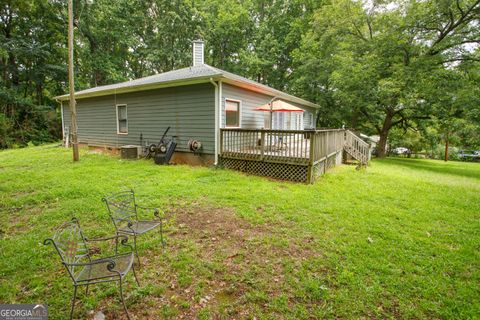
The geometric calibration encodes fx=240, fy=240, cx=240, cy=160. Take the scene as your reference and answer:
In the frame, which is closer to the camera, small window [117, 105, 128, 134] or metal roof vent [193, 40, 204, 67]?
small window [117, 105, 128, 134]

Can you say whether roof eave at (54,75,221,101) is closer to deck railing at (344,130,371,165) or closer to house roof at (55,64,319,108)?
house roof at (55,64,319,108)

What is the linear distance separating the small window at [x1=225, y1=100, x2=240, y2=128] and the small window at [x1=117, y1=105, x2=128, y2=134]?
5.27 meters

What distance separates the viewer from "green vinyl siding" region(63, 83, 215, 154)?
330 inches

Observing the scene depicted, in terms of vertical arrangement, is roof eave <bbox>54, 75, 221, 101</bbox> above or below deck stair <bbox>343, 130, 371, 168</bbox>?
above

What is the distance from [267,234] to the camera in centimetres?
370

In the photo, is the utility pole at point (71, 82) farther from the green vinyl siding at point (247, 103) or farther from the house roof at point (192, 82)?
the green vinyl siding at point (247, 103)

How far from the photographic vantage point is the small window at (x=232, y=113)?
28.5 ft

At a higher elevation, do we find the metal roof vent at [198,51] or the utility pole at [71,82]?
the metal roof vent at [198,51]

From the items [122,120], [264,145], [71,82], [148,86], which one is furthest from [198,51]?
[264,145]

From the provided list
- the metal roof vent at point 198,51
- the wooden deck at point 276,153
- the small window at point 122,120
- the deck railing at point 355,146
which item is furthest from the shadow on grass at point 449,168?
the small window at point 122,120

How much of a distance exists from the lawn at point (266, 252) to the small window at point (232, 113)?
3292 mm

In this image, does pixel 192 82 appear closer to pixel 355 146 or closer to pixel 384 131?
pixel 355 146

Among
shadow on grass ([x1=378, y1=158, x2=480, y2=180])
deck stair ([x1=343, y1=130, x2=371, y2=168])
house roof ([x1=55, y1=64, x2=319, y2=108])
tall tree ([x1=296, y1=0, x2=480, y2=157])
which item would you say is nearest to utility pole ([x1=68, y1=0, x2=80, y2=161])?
house roof ([x1=55, y1=64, x2=319, y2=108])

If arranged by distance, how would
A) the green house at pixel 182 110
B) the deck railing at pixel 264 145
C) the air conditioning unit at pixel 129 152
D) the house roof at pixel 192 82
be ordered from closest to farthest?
the deck railing at pixel 264 145 → the house roof at pixel 192 82 → the green house at pixel 182 110 → the air conditioning unit at pixel 129 152
